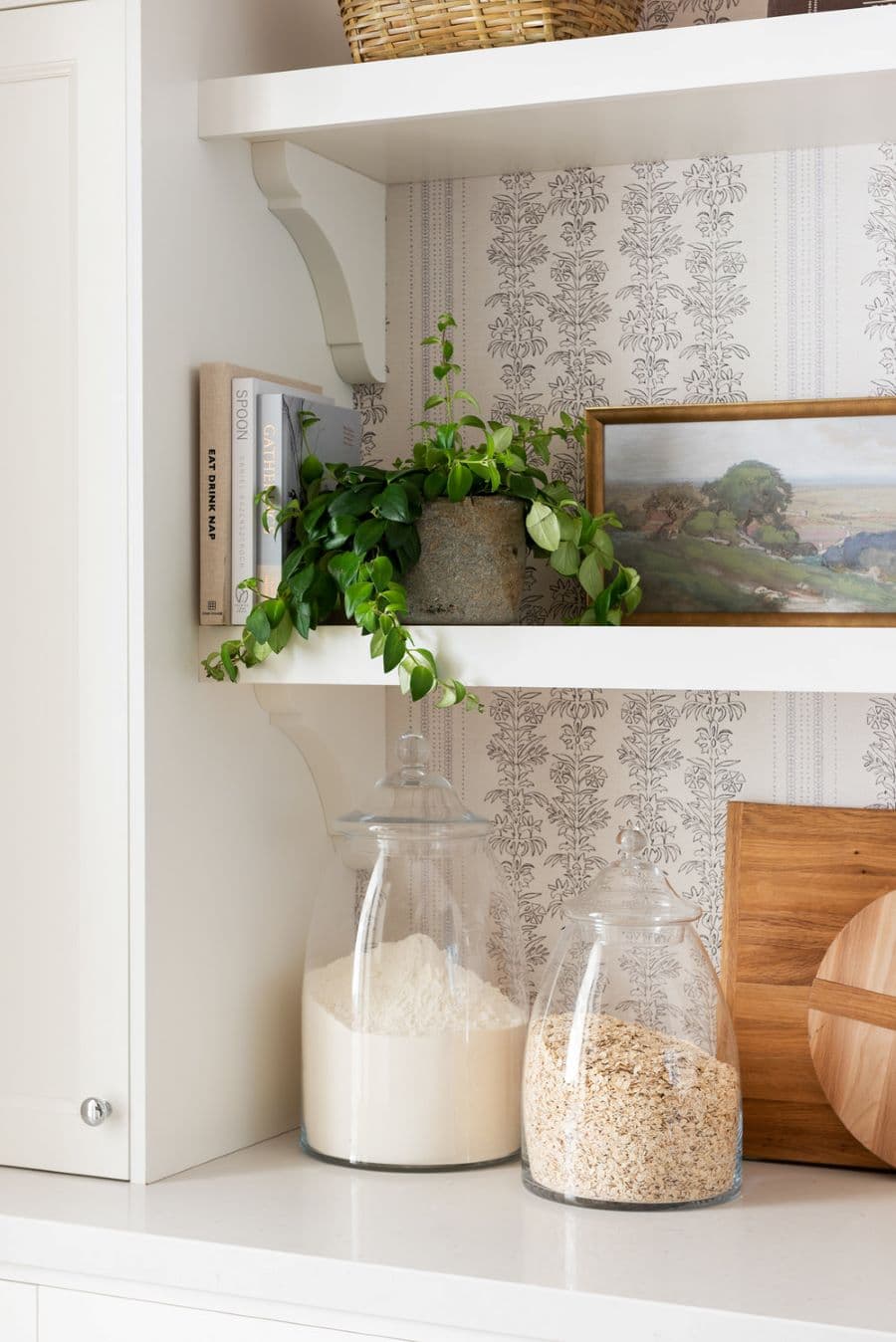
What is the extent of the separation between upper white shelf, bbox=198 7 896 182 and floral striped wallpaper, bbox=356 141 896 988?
6 centimetres

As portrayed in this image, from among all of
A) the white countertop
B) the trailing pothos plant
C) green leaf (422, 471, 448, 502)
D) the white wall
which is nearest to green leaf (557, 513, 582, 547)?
the trailing pothos plant

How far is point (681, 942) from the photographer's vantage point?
4.18ft

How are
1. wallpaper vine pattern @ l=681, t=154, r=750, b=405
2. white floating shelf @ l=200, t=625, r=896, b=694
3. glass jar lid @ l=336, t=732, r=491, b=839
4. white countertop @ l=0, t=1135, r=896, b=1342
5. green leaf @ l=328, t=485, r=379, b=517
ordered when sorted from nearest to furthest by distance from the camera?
white countertop @ l=0, t=1135, r=896, b=1342 < white floating shelf @ l=200, t=625, r=896, b=694 < green leaf @ l=328, t=485, r=379, b=517 < glass jar lid @ l=336, t=732, r=491, b=839 < wallpaper vine pattern @ l=681, t=154, r=750, b=405

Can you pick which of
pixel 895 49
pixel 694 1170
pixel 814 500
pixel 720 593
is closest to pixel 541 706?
pixel 720 593

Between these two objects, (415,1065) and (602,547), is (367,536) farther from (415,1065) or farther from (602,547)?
(415,1065)

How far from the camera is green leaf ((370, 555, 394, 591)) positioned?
1.24 meters

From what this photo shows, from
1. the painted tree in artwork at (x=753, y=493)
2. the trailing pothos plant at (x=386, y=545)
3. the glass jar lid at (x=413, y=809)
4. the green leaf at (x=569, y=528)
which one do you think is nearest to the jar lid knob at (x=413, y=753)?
the glass jar lid at (x=413, y=809)

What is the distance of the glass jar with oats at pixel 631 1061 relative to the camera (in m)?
1.21

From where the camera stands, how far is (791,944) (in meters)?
1.40

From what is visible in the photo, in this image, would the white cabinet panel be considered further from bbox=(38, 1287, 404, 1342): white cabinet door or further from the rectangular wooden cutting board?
the rectangular wooden cutting board

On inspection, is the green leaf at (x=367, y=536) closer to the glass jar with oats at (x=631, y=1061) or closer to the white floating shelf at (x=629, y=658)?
the white floating shelf at (x=629, y=658)

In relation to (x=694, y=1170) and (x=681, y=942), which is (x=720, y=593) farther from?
(x=694, y=1170)

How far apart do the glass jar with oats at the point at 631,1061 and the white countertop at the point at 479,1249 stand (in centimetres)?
3

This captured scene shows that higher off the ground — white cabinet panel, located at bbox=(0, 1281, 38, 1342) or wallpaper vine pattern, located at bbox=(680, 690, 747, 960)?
wallpaper vine pattern, located at bbox=(680, 690, 747, 960)
